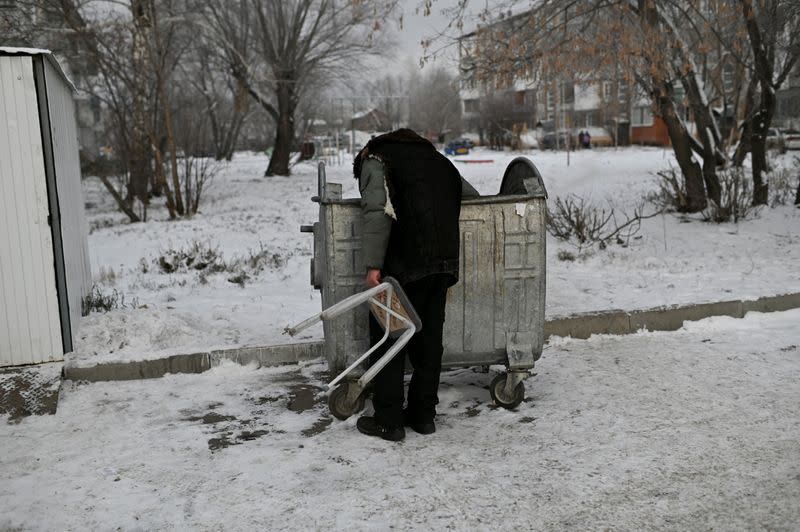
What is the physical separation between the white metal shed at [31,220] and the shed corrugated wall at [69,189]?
0.04 m

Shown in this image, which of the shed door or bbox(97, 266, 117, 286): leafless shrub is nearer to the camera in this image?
the shed door

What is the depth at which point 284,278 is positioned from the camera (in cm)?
849

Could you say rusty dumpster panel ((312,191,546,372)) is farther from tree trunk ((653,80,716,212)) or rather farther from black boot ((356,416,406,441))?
tree trunk ((653,80,716,212))

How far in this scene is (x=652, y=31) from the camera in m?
10.8

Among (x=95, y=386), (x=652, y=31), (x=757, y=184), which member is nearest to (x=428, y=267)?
(x=95, y=386)

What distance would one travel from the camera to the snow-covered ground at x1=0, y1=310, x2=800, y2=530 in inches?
134

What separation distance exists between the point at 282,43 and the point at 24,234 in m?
24.4

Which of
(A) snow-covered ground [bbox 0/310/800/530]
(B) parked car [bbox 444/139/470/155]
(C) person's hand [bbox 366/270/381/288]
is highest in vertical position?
(B) parked car [bbox 444/139/470/155]

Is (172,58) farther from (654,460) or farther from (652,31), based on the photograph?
(654,460)

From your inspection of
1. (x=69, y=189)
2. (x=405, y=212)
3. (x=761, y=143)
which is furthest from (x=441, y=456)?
(x=761, y=143)

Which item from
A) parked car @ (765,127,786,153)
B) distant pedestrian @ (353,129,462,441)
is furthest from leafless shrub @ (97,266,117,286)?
parked car @ (765,127,786,153)

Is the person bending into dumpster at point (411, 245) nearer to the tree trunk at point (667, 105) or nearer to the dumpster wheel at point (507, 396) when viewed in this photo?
the dumpster wheel at point (507, 396)

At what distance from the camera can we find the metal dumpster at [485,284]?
452 cm

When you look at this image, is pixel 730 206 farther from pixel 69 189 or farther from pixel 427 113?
pixel 427 113
